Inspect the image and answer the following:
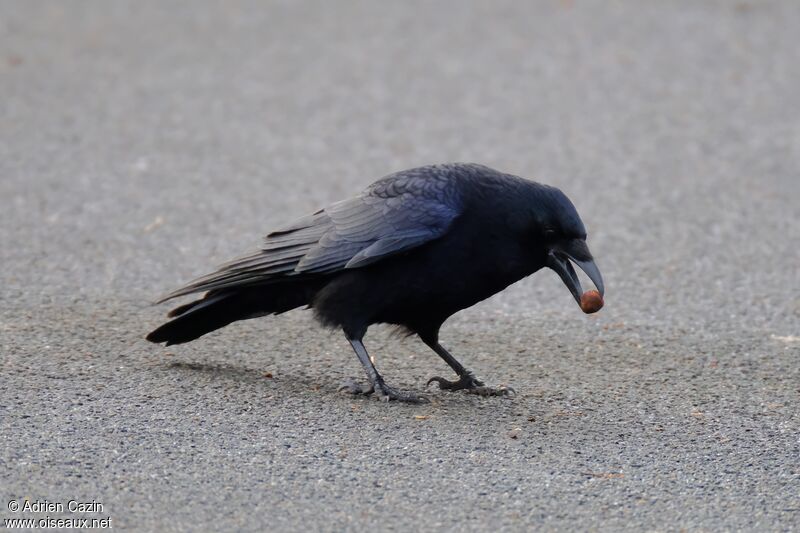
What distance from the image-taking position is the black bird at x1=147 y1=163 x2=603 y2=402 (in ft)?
19.2

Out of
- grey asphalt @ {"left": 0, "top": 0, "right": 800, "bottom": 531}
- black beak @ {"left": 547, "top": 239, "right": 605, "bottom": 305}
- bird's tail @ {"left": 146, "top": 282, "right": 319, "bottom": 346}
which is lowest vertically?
grey asphalt @ {"left": 0, "top": 0, "right": 800, "bottom": 531}

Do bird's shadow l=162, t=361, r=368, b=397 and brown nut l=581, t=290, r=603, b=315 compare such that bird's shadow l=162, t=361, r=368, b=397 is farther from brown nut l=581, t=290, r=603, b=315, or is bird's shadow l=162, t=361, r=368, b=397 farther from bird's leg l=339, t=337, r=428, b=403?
brown nut l=581, t=290, r=603, b=315

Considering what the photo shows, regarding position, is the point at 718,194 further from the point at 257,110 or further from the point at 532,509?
the point at 532,509

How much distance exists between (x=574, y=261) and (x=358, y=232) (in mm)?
1045

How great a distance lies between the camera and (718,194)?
1000 cm

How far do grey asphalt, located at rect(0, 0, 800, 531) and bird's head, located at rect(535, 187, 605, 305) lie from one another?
0.68 m

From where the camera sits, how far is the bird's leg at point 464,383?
6.15 meters

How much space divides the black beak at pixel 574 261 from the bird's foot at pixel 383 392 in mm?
888

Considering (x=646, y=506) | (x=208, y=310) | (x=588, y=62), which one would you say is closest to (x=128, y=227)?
(x=208, y=310)

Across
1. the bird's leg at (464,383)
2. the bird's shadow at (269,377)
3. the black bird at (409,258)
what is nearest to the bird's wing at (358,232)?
the black bird at (409,258)

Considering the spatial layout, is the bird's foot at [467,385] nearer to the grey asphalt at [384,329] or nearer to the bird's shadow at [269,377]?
the grey asphalt at [384,329]

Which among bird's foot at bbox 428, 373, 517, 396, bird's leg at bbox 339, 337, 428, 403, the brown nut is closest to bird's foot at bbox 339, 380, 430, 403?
bird's leg at bbox 339, 337, 428, 403

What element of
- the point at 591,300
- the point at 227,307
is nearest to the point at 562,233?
the point at 591,300

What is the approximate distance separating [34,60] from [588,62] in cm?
600
